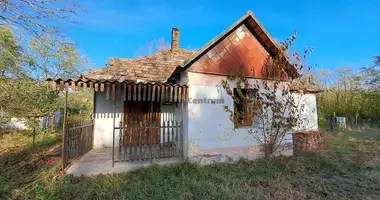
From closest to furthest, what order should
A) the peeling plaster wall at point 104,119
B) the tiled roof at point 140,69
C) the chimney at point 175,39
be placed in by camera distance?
the tiled roof at point 140,69, the peeling plaster wall at point 104,119, the chimney at point 175,39

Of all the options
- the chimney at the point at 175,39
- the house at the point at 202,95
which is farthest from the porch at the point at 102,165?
the chimney at the point at 175,39

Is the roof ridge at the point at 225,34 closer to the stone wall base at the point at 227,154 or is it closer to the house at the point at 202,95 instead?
the house at the point at 202,95

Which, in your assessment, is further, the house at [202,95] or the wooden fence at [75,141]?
the house at [202,95]

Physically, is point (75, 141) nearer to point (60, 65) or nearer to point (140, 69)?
point (140, 69)

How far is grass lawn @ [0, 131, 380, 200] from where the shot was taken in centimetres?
458

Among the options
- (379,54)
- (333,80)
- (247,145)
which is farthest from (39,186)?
(333,80)

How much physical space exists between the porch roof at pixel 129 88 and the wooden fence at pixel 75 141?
137cm

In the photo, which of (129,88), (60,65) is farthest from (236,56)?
(60,65)

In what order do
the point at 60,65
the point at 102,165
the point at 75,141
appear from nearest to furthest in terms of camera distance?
the point at 102,165
the point at 75,141
the point at 60,65

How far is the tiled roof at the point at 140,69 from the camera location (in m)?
9.10

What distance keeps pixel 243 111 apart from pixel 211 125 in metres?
1.78

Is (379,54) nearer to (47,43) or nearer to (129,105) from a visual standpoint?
(129,105)

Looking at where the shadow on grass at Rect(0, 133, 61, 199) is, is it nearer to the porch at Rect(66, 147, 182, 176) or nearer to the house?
the porch at Rect(66, 147, 182, 176)

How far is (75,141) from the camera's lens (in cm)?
676
